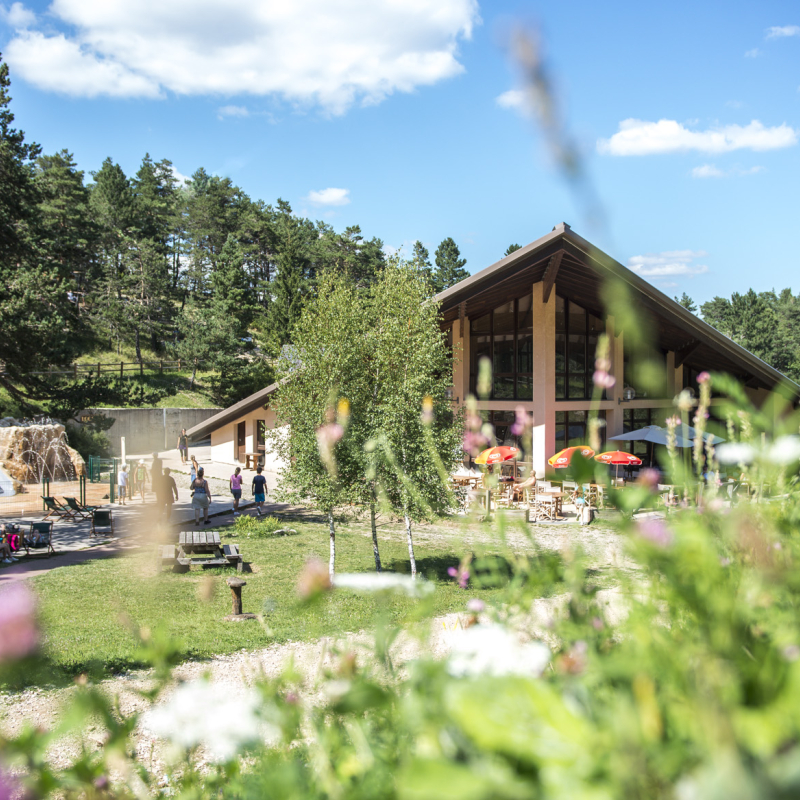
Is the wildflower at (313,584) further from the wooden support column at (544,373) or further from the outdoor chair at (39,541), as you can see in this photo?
the wooden support column at (544,373)

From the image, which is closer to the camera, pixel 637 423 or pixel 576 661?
pixel 576 661

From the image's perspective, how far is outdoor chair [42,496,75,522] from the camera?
53.8ft

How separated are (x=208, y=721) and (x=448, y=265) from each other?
213ft

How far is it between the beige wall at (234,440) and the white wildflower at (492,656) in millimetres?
24566

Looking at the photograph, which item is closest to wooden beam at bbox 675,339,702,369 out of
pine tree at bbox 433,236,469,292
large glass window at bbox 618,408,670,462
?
large glass window at bbox 618,408,670,462

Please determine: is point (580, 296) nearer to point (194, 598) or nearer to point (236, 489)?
point (236, 489)

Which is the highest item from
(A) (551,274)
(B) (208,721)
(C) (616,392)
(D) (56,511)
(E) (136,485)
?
(A) (551,274)

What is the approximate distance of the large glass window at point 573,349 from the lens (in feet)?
71.2

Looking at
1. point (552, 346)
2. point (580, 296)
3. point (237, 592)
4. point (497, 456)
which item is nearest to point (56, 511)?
point (237, 592)

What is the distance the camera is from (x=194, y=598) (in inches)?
388

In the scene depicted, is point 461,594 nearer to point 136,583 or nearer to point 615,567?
point 136,583

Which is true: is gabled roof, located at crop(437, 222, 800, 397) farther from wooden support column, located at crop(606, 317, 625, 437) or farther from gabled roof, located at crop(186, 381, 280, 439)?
gabled roof, located at crop(186, 381, 280, 439)

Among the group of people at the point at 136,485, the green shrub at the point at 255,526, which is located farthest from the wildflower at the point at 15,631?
the green shrub at the point at 255,526

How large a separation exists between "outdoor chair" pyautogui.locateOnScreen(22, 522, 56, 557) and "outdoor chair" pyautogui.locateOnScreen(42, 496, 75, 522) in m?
3.21
